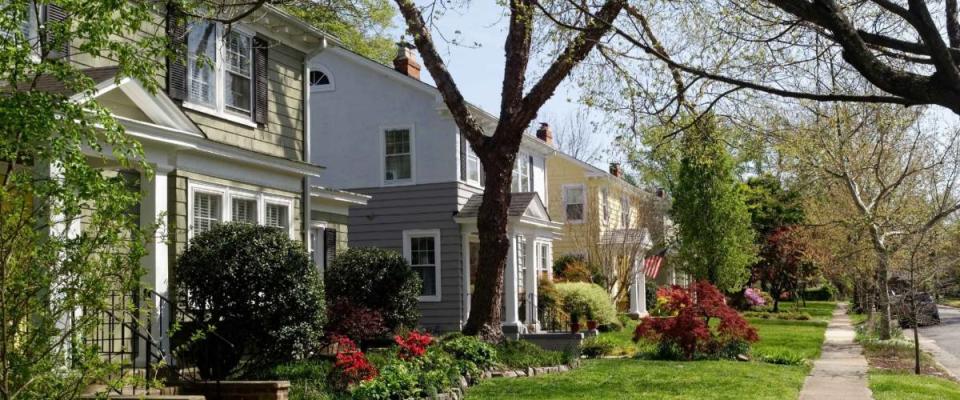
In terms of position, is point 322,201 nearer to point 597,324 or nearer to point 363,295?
point 363,295

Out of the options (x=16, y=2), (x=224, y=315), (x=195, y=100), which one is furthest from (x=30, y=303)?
(x=195, y=100)

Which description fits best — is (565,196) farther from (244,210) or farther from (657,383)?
(244,210)

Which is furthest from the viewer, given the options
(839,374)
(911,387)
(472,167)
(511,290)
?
(472,167)

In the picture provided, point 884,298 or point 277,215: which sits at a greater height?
point 277,215

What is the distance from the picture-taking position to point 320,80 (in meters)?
24.3

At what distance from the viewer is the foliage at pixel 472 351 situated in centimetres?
1554

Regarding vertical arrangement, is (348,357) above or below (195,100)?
below

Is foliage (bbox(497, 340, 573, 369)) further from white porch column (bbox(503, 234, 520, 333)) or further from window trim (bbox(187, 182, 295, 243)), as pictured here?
white porch column (bbox(503, 234, 520, 333))

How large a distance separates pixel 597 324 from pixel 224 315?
52.2 ft

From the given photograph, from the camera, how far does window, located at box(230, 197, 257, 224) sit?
45.6 ft

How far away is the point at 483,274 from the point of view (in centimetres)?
1809

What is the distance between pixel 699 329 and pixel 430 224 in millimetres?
8327

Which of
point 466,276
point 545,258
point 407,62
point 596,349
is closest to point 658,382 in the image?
point 596,349

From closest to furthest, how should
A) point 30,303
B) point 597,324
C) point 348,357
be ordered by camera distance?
point 30,303
point 348,357
point 597,324
